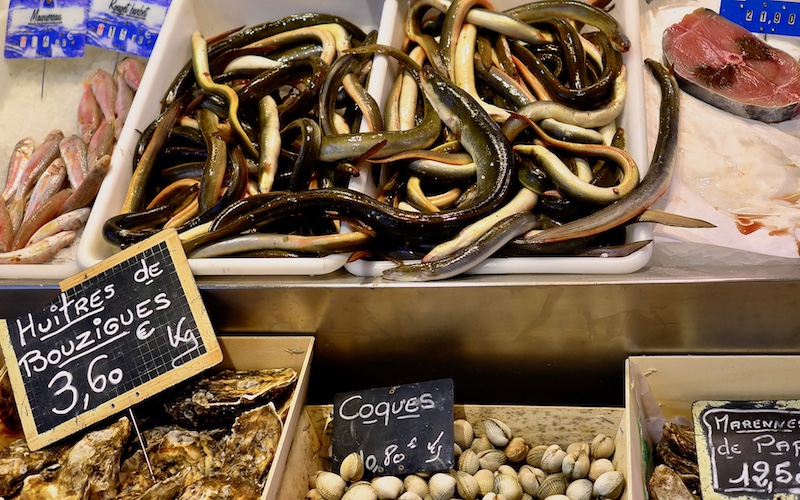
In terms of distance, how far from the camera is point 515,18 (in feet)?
8.18

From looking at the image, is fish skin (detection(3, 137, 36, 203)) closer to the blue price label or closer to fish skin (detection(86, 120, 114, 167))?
fish skin (detection(86, 120, 114, 167))

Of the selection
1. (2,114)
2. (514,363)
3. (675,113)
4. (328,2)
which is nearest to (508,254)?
(514,363)

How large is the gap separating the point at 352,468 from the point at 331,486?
7 centimetres

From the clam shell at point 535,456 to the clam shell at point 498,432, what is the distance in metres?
0.07

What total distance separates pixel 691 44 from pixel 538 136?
867mm

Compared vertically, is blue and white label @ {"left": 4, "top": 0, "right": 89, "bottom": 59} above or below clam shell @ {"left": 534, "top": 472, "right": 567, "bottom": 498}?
above

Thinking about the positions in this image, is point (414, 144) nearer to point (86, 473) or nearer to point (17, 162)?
point (86, 473)

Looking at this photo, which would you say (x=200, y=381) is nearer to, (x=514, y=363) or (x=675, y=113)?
(x=514, y=363)

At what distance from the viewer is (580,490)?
1.81m

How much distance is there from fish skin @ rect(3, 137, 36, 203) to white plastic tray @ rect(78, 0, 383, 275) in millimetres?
653

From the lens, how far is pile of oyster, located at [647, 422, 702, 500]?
5.91ft

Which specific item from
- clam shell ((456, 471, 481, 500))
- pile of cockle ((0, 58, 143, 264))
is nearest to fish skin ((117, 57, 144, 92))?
pile of cockle ((0, 58, 143, 264))

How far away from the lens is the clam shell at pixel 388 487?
1819mm

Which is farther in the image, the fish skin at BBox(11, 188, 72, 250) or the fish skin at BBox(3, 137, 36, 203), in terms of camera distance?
the fish skin at BBox(3, 137, 36, 203)
